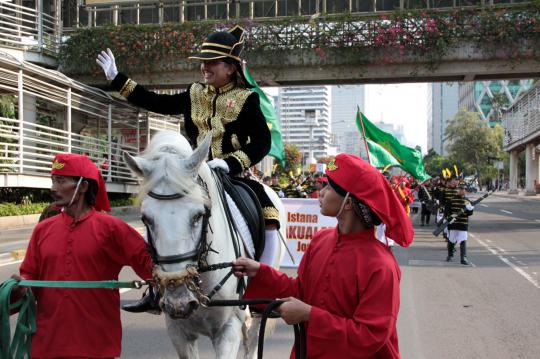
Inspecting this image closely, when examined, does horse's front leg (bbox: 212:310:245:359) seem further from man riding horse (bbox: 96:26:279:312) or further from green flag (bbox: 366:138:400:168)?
green flag (bbox: 366:138:400:168)

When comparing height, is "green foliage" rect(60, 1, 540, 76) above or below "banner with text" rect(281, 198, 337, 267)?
above

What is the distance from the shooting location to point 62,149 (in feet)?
75.7

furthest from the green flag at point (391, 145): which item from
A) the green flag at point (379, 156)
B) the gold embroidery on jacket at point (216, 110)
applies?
the gold embroidery on jacket at point (216, 110)

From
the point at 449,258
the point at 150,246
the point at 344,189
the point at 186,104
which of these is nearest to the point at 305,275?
the point at 344,189

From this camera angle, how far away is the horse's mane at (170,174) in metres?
3.24

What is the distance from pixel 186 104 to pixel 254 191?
0.93 metres

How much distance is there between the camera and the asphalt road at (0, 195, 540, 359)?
6457 mm

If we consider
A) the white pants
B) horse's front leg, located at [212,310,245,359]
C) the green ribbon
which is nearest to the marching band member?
the white pants

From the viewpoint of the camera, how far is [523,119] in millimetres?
61156

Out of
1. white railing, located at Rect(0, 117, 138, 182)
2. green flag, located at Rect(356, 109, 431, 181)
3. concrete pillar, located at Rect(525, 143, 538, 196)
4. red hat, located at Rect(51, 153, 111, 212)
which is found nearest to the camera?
red hat, located at Rect(51, 153, 111, 212)

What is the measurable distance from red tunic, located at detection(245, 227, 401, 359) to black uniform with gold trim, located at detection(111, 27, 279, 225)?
1701mm

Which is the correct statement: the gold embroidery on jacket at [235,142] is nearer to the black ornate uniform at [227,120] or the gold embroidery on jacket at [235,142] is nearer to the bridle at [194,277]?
the black ornate uniform at [227,120]

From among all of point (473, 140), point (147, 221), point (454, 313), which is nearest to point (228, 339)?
point (147, 221)

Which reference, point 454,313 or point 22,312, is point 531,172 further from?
point 22,312
